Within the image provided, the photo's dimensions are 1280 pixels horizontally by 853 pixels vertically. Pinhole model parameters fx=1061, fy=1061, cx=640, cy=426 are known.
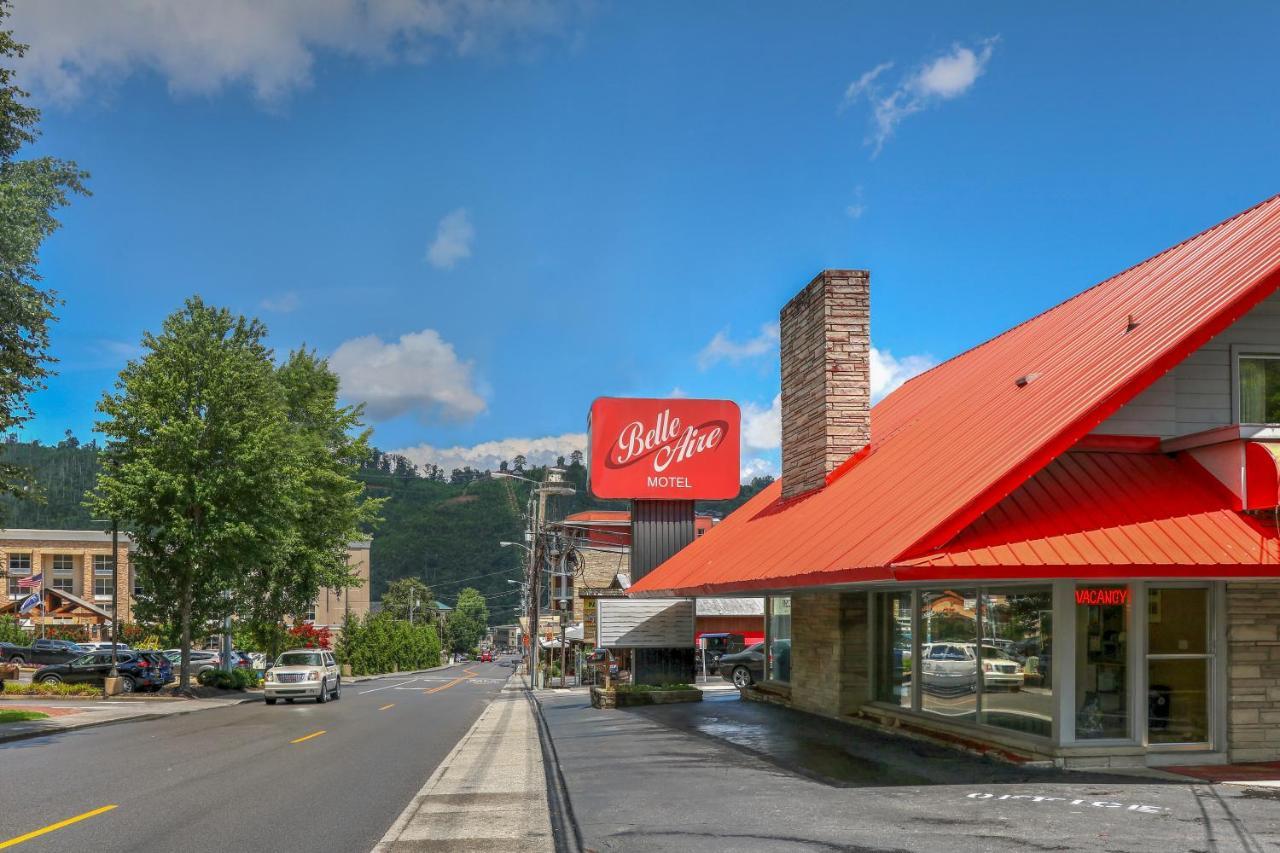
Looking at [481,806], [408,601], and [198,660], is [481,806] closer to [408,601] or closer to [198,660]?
[198,660]

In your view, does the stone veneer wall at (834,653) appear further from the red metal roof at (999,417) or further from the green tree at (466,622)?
the green tree at (466,622)

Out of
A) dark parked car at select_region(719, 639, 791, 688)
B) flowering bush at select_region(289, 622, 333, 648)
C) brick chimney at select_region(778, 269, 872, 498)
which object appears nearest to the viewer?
brick chimney at select_region(778, 269, 872, 498)

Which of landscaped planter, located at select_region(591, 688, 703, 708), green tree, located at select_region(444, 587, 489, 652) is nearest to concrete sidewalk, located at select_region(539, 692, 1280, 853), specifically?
landscaped planter, located at select_region(591, 688, 703, 708)

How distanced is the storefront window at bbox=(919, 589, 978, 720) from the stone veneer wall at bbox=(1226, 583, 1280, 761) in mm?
2994

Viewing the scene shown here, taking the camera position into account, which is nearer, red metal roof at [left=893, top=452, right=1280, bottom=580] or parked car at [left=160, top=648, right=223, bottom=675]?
red metal roof at [left=893, top=452, right=1280, bottom=580]

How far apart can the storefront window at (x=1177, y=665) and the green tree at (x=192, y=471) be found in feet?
97.7

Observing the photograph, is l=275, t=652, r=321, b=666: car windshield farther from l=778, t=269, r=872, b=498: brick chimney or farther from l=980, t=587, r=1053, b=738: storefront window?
l=980, t=587, r=1053, b=738: storefront window

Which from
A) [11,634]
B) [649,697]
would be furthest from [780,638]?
[11,634]

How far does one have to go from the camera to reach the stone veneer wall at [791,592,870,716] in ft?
60.1

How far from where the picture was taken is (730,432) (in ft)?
98.5

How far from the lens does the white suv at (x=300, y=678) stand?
34.2 metres

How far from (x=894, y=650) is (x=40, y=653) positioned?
4133cm

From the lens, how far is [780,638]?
78.5 feet

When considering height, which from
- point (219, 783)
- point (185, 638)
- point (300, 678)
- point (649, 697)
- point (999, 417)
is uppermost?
point (999, 417)
